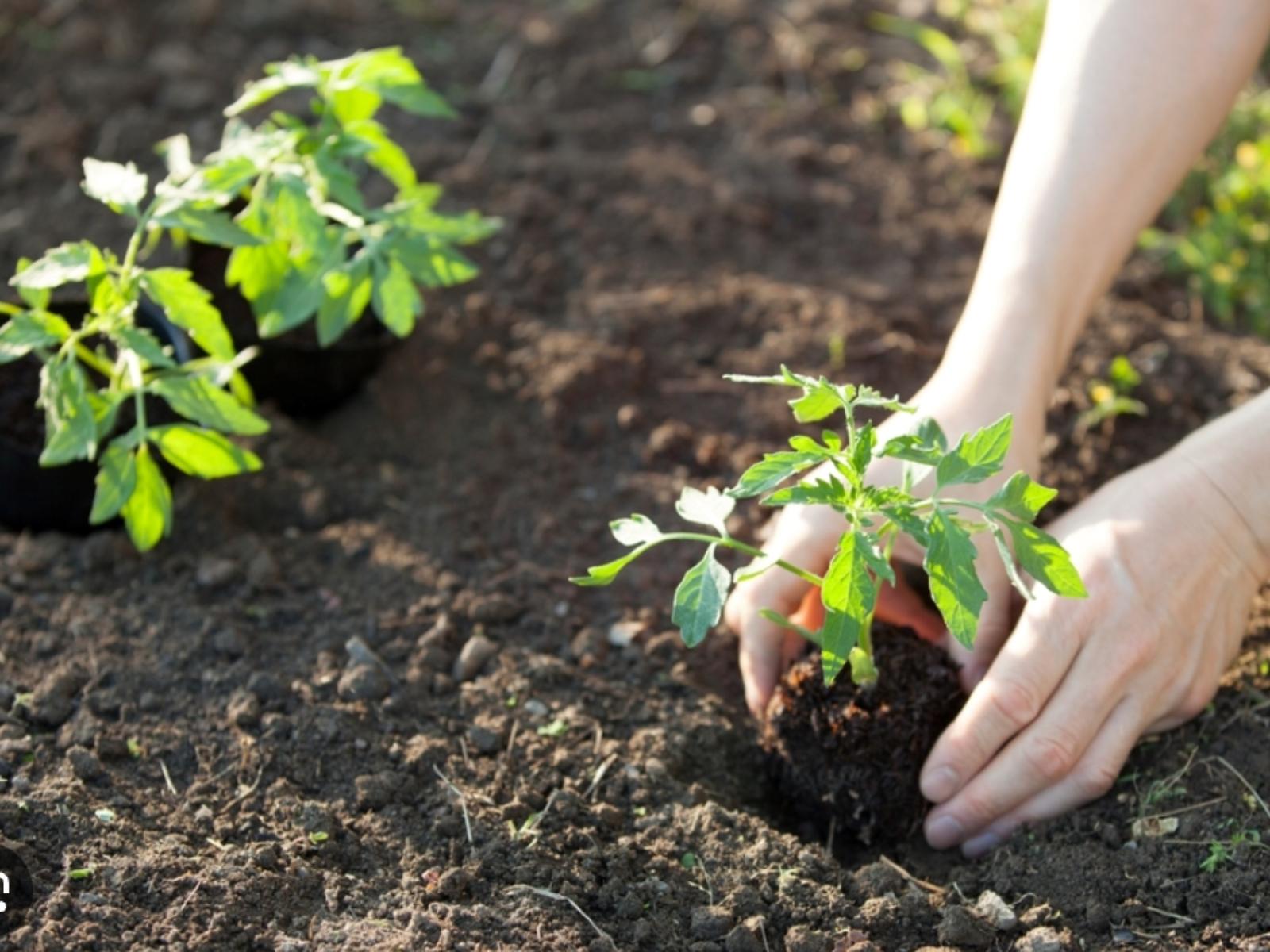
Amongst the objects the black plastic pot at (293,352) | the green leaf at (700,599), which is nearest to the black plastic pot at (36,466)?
the black plastic pot at (293,352)

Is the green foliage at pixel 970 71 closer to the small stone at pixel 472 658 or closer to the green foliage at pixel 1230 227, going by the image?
the green foliage at pixel 1230 227

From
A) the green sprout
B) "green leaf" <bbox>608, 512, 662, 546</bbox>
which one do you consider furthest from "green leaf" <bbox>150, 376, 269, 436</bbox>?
the green sprout

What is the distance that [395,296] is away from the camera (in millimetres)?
2303

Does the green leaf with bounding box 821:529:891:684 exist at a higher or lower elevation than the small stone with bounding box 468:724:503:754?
higher

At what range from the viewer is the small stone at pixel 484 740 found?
218 cm

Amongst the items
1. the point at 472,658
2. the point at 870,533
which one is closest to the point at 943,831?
the point at 870,533

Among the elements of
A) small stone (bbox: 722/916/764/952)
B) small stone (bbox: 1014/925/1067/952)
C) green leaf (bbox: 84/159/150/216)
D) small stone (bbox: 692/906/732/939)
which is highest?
green leaf (bbox: 84/159/150/216)

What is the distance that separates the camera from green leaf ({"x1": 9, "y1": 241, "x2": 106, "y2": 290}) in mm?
2105

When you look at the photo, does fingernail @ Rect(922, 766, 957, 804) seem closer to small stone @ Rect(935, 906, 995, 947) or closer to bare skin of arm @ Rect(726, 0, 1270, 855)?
bare skin of arm @ Rect(726, 0, 1270, 855)

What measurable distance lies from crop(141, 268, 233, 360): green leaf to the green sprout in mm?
1659

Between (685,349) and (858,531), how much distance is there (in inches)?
51.8

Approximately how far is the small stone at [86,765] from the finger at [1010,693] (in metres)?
1.23

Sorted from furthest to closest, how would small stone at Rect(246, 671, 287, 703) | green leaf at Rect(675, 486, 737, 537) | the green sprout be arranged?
the green sprout < small stone at Rect(246, 671, 287, 703) < green leaf at Rect(675, 486, 737, 537)

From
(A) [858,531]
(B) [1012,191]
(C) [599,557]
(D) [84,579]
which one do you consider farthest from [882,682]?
(D) [84,579]
